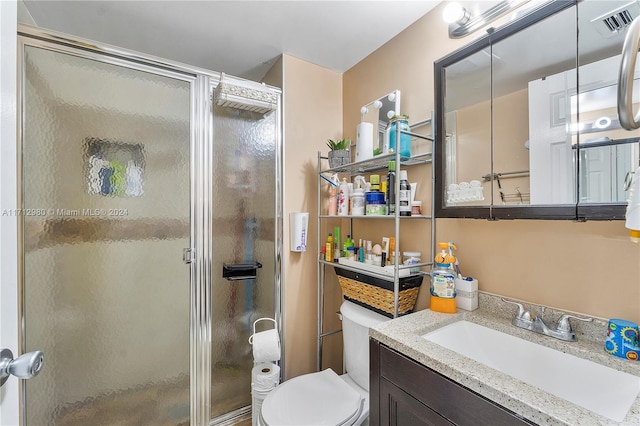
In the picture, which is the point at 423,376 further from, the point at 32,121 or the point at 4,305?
the point at 32,121

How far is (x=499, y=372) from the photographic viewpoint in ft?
2.38

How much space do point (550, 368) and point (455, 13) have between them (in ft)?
4.70

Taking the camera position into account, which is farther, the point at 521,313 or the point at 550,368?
the point at 521,313

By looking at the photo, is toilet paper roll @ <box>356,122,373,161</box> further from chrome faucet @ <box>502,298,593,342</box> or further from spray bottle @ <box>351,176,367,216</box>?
chrome faucet @ <box>502,298,593,342</box>

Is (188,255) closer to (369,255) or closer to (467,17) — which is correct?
(369,255)

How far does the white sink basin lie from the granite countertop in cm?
2

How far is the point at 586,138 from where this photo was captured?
2.90 feet

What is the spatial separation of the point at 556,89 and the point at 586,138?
21 centimetres

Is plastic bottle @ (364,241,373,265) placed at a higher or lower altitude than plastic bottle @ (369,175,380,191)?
lower

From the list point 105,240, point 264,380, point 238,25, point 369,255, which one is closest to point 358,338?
point 369,255

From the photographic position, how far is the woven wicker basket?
→ 1.31m

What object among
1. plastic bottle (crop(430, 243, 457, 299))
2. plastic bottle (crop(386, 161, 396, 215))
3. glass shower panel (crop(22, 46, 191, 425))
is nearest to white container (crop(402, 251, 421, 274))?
plastic bottle (crop(430, 243, 457, 299))

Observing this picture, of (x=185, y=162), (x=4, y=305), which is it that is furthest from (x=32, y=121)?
(x=4, y=305)

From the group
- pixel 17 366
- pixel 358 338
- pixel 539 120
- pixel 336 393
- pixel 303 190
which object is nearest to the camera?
pixel 17 366
